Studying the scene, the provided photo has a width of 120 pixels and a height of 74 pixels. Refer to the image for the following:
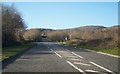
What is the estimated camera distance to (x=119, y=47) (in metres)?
43.6

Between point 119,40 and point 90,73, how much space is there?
31.8 metres

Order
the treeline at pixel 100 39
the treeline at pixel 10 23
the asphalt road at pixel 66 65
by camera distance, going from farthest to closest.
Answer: the treeline at pixel 10 23, the treeline at pixel 100 39, the asphalt road at pixel 66 65

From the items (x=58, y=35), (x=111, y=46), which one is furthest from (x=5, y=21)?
(x=58, y=35)

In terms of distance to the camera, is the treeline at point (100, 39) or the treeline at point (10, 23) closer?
the treeline at point (100, 39)

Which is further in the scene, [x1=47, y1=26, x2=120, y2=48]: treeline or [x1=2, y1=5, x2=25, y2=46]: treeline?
[x1=2, y1=5, x2=25, y2=46]: treeline

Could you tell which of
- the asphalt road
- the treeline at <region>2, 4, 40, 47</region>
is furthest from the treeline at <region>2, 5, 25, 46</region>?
the asphalt road

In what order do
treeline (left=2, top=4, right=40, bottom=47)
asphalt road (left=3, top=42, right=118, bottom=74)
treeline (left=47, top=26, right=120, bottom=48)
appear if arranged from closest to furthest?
asphalt road (left=3, top=42, right=118, bottom=74), treeline (left=47, top=26, right=120, bottom=48), treeline (left=2, top=4, right=40, bottom=47)

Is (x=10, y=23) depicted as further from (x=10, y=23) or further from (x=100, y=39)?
(x=100, y=39)

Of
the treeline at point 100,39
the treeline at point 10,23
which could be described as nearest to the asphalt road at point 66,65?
the treeline at point 100,39

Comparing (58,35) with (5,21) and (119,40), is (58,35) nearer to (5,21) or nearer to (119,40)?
(5,21)

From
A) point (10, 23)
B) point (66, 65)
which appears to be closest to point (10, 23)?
point (10, 23)

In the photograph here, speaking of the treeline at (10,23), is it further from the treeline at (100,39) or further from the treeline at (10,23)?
the treeline at (100,39)

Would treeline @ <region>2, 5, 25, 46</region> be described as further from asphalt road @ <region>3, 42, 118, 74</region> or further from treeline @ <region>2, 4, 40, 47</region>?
asphalt road @ <region>3, 42, 118, 74</region>

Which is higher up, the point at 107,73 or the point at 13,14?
the point at 13,14
